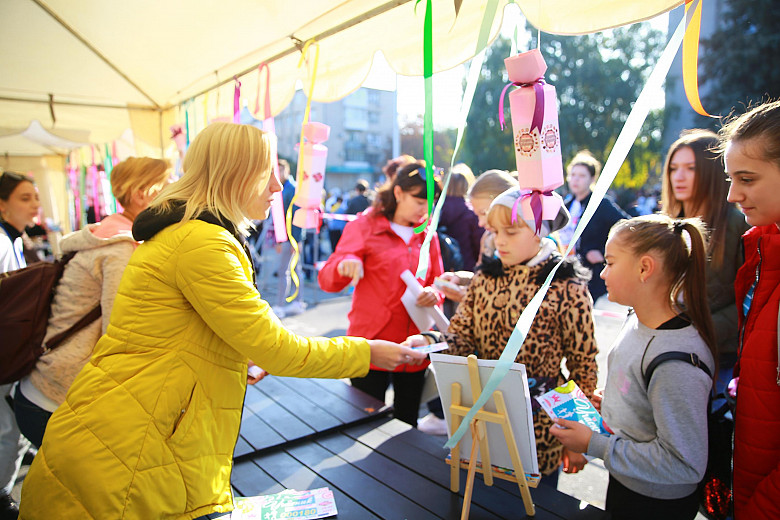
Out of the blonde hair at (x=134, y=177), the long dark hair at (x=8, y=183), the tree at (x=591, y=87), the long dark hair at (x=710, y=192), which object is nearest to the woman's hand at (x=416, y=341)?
the long dark hair at (x=710, y=192)

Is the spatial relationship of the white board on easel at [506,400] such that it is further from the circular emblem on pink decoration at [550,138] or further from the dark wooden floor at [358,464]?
the circular emblem on pink decoration at [550,138]

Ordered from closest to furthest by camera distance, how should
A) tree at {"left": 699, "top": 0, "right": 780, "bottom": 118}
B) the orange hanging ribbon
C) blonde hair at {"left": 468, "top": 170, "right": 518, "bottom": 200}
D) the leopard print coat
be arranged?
the orange hanging ribbon, the leopard print coat, blonde hair at {"left": 468, "top": 170, "right": 518, "bottom": 200}, tree at {"left": 699, "top": 0, "right": 780, "bottom": 118}

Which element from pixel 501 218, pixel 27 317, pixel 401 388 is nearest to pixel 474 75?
pixel 501 218

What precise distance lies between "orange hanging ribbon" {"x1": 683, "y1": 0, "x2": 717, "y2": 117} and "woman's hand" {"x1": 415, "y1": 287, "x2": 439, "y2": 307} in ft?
4.54

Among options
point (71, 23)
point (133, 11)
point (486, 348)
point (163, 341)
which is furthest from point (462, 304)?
point (71, 23)

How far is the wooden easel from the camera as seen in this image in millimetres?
1374

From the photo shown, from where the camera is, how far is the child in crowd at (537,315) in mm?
1779

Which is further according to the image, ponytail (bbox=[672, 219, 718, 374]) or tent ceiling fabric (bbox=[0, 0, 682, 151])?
tent ceiling fabric (bbox=[0, 0, 682, 151])

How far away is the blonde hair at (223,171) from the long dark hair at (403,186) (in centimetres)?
119

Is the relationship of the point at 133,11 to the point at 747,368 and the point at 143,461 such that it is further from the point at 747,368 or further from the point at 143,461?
the point at 747,368

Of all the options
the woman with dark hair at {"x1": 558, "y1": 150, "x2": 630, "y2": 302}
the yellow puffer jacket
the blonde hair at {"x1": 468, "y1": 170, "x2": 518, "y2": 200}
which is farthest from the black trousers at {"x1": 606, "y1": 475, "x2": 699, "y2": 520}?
the woman with dark hair at {"x1": 558, "y1": 150, "x2": 630, "y2": 302}

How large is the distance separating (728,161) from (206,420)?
151cm

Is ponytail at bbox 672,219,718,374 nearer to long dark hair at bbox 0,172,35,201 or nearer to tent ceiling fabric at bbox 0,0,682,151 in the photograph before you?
tent ceiling fabric at bbox 0,0,682,151

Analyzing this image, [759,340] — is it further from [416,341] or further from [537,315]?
[416,341]
